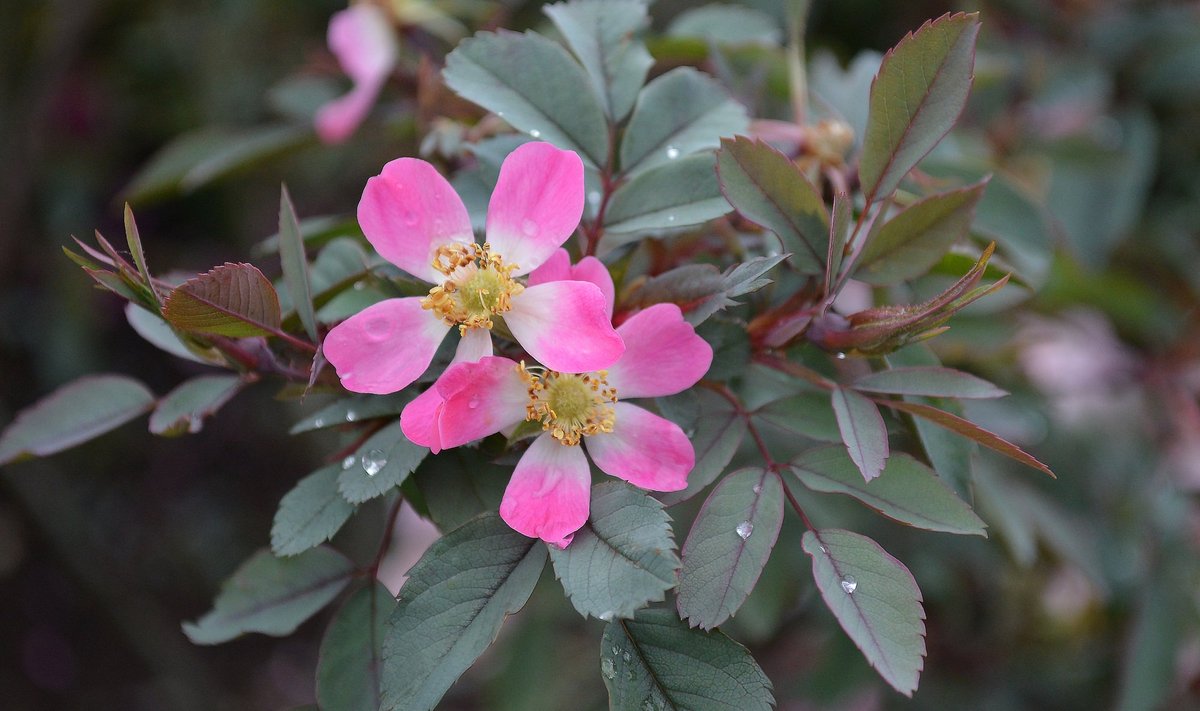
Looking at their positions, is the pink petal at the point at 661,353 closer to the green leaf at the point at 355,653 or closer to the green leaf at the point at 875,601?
the green leaf at the point at 875,601

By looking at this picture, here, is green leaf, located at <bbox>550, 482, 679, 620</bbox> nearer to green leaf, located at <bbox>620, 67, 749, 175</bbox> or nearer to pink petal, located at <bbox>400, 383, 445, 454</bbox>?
pink petal, located at <bbox>400, 383, 445, 454</bbox>

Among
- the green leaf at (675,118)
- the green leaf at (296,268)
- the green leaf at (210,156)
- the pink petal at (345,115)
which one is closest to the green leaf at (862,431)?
the green leaf at (675,118)

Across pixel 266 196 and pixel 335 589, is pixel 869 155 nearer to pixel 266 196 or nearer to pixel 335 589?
pixel 335 589

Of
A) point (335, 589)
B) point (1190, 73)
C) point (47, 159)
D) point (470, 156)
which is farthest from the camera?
point (47, 159)

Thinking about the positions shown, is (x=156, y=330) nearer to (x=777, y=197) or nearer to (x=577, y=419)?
(x=577, y=419)

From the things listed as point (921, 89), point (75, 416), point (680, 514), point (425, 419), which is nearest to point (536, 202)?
point (425, 419)

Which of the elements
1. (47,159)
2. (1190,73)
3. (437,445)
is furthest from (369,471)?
(47,159)

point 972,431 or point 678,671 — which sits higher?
point 972,431
